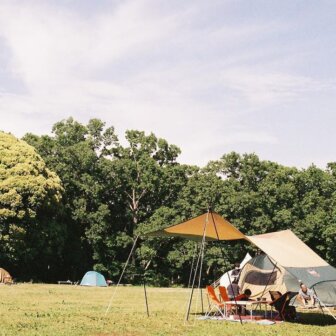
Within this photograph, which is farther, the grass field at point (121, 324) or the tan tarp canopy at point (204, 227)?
the tan tarp canopy at point (204, 227)

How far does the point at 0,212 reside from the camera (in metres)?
29.4

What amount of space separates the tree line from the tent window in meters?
16.1

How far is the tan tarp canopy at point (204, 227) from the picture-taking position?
14.3 meters

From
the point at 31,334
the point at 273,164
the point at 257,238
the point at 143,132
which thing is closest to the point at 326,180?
the point at 273,164

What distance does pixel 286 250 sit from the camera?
46.3ft

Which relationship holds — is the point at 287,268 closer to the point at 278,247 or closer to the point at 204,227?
the point at 278,247

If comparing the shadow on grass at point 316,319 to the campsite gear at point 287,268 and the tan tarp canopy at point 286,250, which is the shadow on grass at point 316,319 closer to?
the campsite gear at point 287,268

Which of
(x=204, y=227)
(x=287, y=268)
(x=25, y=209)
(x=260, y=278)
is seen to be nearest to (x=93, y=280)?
(x=25, y=209)

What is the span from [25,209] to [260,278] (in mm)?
17123

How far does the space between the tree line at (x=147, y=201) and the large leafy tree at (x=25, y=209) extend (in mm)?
161

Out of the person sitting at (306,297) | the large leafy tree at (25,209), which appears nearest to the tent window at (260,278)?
the person sitting at (306,297)

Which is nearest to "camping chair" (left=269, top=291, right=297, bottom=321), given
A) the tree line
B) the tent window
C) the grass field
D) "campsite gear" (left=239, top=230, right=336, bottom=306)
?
the grass field

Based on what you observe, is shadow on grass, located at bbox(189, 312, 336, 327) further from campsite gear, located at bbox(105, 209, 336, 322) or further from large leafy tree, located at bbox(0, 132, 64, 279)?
large leafy tree, located at bbox(0, 132, 64, 279)

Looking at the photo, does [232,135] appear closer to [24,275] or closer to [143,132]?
[143,132]
